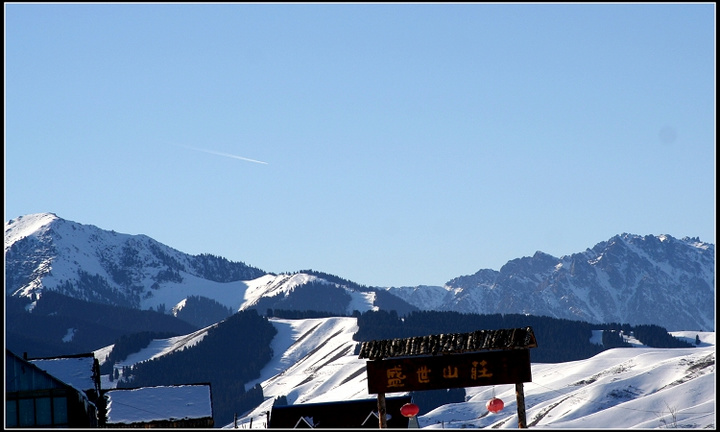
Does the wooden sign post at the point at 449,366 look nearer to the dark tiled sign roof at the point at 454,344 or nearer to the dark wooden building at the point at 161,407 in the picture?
the dark tiled sign roof at the point at 454,344

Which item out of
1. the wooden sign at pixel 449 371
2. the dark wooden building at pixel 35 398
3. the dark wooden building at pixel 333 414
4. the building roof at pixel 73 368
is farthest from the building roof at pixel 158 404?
the wooden sign at pixel 449 371

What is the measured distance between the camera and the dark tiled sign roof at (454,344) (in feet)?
144

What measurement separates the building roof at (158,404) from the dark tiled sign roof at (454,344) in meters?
25.1

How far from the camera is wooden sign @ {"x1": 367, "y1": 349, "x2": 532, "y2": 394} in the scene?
44.0 m

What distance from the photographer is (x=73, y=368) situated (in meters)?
66.5

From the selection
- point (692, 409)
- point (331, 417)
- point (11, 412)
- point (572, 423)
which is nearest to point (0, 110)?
point (11, 412)

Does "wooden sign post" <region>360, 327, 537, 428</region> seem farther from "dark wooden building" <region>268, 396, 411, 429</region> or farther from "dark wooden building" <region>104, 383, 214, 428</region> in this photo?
Result: "dark wooden building" <region>268, 396, 411, 429</region>

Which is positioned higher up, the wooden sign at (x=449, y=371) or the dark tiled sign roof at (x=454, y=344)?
the dark tiled sign roof at (x=454, y=344)

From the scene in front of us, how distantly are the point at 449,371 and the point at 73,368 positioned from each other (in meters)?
28.0

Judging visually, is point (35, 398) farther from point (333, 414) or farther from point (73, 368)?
point (333, 414)

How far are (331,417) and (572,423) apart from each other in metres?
117

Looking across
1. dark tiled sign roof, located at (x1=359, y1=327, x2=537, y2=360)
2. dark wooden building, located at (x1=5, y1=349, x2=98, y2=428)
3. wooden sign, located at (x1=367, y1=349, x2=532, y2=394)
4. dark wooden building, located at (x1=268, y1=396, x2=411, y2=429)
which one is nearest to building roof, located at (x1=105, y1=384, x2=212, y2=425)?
dark wooden building, located at (x1=268, y1=396, x2=411, y2=429)

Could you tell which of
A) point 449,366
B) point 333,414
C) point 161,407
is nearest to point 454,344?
point 449,366

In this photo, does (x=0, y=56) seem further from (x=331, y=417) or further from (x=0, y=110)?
(x=331, y=417)
